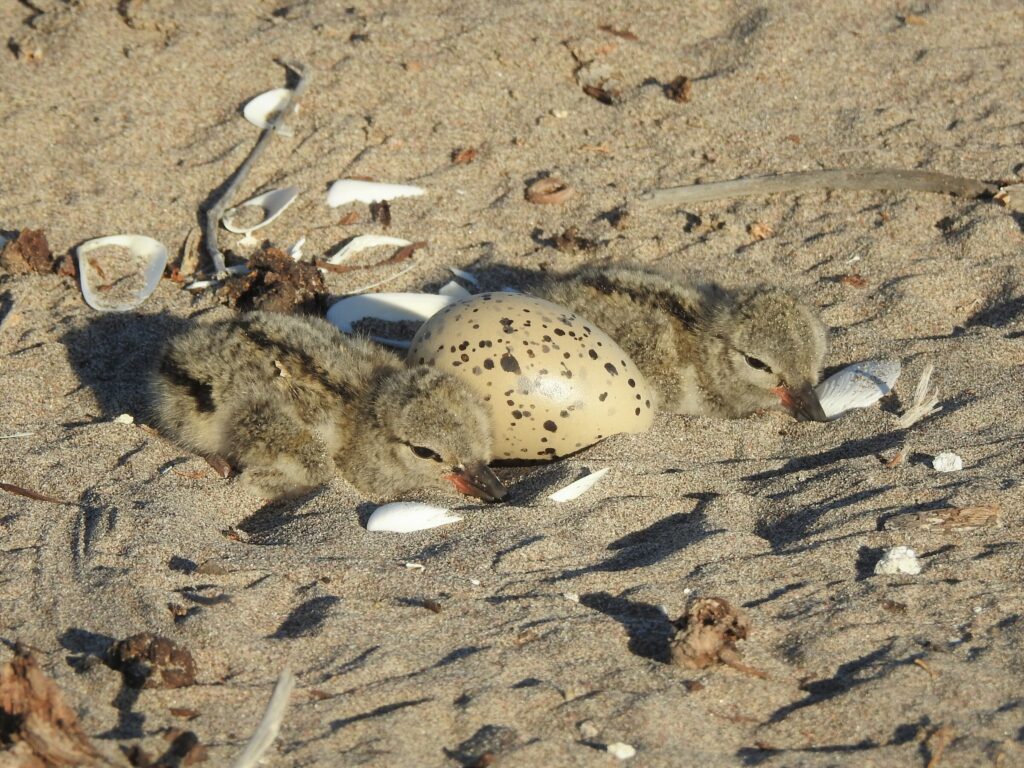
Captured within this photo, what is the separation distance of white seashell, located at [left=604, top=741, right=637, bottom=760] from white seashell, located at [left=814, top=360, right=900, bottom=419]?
9.33ft

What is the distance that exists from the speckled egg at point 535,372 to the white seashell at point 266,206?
1.88 metres

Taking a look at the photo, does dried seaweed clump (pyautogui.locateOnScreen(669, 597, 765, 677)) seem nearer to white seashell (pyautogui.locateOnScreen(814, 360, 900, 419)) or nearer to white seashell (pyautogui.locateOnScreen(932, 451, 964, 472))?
white seashell (pyautogui.locateOnScreen(932, 451, 964, 472))

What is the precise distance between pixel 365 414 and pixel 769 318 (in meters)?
1.94

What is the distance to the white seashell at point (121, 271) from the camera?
21.8 feet

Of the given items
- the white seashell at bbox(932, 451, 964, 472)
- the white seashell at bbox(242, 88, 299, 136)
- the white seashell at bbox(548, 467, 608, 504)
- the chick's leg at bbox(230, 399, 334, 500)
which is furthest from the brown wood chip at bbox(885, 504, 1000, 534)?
the white seashell at bbox(242, 88, 299, 136)

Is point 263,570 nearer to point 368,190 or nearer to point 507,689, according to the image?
point 507,689

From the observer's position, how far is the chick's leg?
541 centimetres

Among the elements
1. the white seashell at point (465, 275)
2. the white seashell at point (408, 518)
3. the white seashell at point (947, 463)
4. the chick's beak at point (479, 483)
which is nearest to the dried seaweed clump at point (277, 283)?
the white seashell at point (465, 275)

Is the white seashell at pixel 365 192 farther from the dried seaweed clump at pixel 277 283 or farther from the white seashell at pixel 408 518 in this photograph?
the white seashell at pixel 408 518

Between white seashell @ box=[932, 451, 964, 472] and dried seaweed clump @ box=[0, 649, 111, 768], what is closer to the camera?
dried seaweed clump @ box=[0, 649, 111, 768]

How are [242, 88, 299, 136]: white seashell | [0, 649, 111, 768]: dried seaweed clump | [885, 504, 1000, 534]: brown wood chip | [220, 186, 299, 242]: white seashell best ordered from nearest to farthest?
[0, 649, 111, 768]: dried seaweed clump < [885, 504, 1000, 534]: brown wood chip < [220, 186, 299, 242]: white seashell < [242, 88, 299, 136]: white seashell

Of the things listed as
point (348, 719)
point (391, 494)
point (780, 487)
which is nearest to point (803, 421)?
point (780, 487)

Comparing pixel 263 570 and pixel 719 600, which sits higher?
pixel 719 600

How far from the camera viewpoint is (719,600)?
4.04 m
